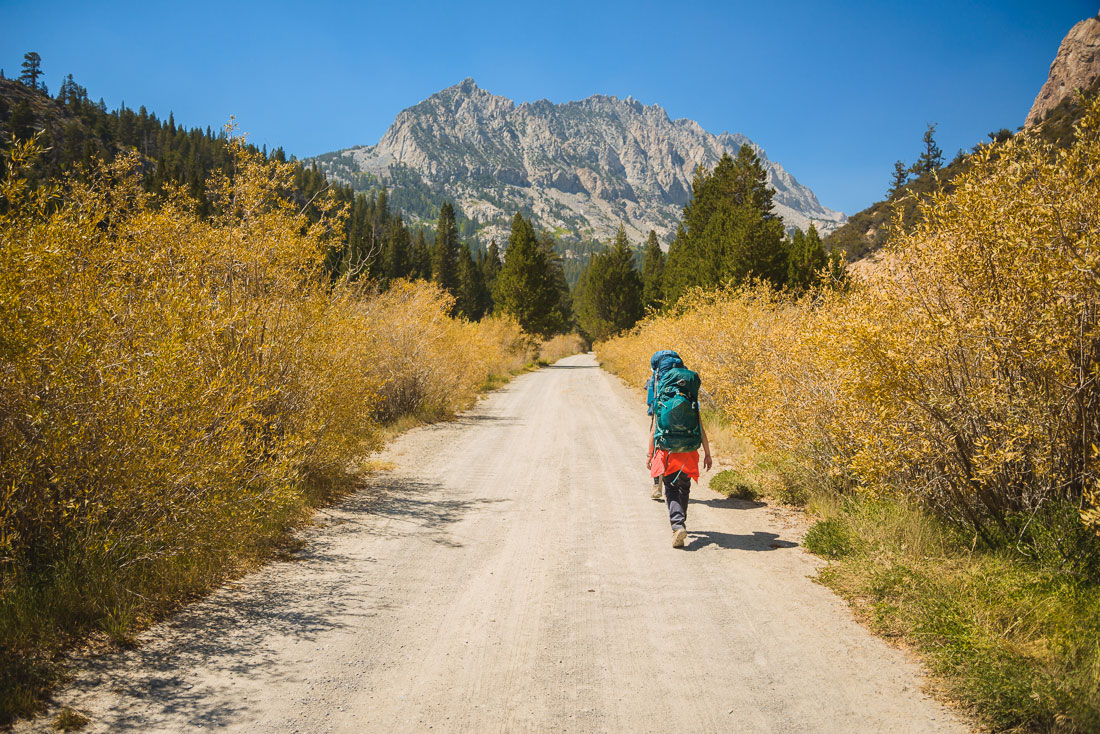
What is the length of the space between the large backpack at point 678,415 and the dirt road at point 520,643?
1.03 m

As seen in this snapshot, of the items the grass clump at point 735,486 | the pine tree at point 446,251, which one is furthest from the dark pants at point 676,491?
the pine tree at point 446,251

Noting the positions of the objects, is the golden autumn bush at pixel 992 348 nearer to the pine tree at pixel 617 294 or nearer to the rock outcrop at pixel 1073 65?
the pine tree at pixel 617 294

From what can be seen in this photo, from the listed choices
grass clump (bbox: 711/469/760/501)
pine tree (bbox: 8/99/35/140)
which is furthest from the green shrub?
pine tree (bbox: 8/99/35/140)

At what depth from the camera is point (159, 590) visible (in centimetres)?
425

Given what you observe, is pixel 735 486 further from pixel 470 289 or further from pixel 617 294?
pixel 470 289

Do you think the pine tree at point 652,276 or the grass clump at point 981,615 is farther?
the pine tree at point 652,276

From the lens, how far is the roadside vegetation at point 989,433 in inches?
132

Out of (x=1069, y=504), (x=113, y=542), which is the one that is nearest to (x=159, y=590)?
(x=113, y=542)

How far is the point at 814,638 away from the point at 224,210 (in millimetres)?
7804

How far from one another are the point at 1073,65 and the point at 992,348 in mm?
93958

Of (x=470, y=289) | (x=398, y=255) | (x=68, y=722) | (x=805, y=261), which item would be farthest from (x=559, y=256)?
(x=68, y=722)

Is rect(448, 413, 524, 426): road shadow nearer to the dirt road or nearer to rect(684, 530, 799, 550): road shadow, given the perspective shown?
the dirt road

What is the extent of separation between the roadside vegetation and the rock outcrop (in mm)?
81334

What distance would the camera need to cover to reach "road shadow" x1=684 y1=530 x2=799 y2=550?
5.95 meters
